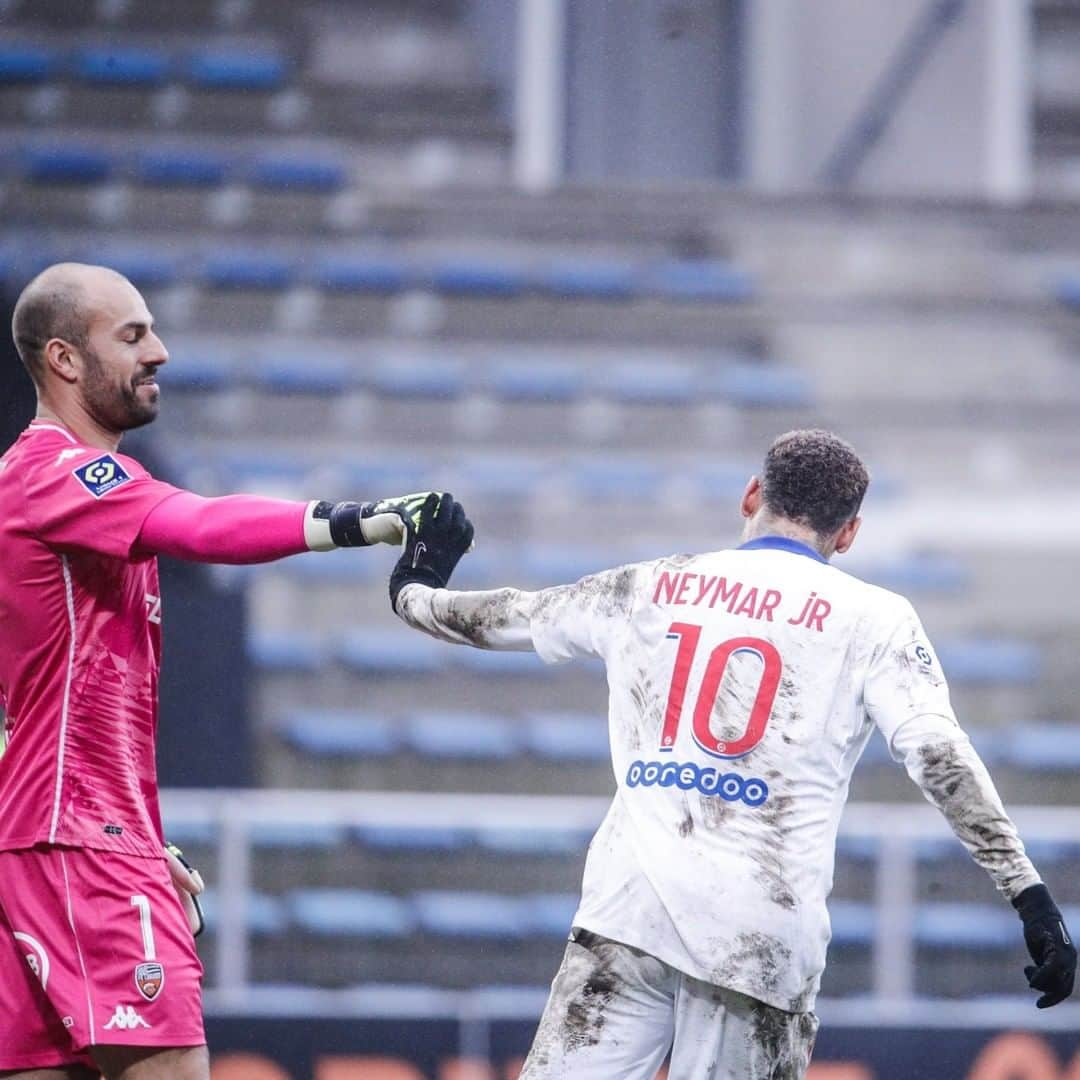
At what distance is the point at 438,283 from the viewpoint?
34.9ft

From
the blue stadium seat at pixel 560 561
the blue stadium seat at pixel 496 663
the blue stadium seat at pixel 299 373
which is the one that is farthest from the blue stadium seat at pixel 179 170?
the blue stadium seat at pixel 496 663

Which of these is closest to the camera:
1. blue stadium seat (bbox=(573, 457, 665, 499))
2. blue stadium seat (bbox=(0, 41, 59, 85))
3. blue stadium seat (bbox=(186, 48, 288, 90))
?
blue stadium seat (bbox=(573, 457, 665, 499))

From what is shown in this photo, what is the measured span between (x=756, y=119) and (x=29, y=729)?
35.9 ft

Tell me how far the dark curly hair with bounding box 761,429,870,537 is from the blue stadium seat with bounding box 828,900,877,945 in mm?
2837

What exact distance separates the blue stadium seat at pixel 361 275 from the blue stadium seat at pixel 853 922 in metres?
5.74

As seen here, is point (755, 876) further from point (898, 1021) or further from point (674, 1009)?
point (898, 1021)

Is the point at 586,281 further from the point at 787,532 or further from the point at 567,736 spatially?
the point at 787,532

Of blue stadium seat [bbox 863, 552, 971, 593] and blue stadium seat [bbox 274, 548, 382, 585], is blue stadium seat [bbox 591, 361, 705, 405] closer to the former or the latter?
blue stadium seat [bbox 863, 552, 971, 593]

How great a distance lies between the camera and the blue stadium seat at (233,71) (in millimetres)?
11555

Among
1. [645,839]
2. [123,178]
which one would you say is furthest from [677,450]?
[645,839]

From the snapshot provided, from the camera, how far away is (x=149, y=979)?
2592 millimetres

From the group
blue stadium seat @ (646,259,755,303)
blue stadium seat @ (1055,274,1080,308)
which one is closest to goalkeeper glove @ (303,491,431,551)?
blue stadium seat @ (646,259,755,303)

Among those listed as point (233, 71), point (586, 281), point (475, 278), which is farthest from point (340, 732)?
point (233, 71)

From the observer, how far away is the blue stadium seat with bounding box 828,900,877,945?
550 cm
